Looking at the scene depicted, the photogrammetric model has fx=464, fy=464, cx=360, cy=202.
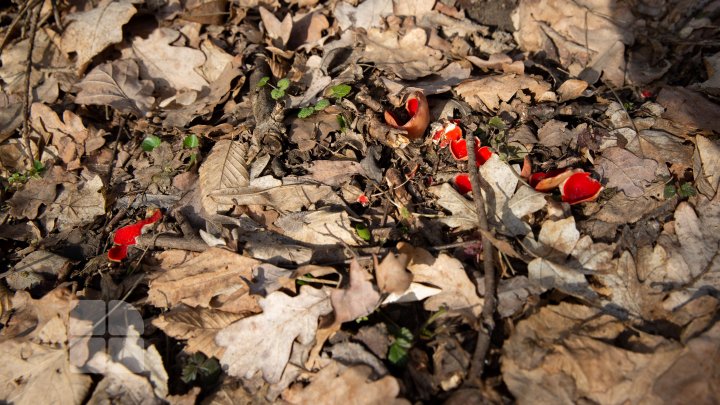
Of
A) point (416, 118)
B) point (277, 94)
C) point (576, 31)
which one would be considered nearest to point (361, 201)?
point (416, 118)

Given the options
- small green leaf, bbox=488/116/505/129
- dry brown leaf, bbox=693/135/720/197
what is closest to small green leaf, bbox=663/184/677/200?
dry brown leaf, bbox=693/135/720/197

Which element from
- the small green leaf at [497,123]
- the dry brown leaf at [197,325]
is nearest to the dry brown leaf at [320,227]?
the dry brown leaf at [197,325]

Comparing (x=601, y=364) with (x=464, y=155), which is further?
(x=464, y=155)

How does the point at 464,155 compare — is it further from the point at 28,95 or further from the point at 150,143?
the point at 28,95

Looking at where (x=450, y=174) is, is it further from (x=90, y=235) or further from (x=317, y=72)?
(x=90, y=235)

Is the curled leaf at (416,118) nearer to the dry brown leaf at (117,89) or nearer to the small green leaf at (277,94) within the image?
the small green leaf at (277,94)

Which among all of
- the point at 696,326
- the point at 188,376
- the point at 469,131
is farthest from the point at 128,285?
the point at 696,326

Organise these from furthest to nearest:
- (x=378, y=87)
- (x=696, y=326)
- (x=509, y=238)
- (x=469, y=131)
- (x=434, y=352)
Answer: (x=378, y=87), (x=469, y=131), (x=509, y=238), (x=434, y=352), (x=696, y=326)
